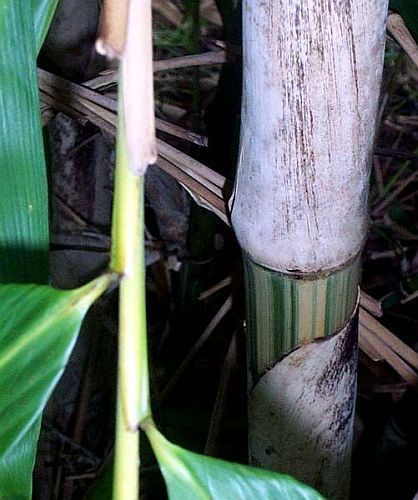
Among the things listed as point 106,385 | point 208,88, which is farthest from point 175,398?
point 208,88

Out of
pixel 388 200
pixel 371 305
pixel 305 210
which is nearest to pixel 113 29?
pixel 305 210

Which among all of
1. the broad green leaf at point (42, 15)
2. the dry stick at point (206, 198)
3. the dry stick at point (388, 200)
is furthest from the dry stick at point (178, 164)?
the dry stick at point (388, 200)

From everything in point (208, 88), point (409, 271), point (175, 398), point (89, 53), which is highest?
point (89, 53)

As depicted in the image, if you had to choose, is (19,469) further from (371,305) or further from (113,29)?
(371,305)

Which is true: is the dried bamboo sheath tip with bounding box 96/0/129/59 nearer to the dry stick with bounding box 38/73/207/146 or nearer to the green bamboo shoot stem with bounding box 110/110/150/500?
the green bamboo shoot stem with bounding box 110/110/150/500

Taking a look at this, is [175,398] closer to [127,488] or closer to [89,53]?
[89,53]

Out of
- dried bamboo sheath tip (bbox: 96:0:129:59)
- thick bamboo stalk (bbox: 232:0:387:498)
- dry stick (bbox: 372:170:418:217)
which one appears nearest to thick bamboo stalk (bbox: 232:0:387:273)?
thick bamboo stalk (bbox: 232:0:387:498)
